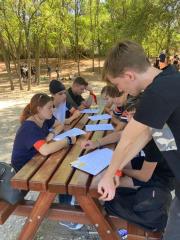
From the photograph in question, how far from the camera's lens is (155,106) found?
1440 mm

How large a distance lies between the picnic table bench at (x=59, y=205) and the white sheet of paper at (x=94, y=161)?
0.06 m

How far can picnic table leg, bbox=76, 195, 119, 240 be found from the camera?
228cm

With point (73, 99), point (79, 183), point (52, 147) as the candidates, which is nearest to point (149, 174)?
point (79, 183)

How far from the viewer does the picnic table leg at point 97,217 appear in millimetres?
2281

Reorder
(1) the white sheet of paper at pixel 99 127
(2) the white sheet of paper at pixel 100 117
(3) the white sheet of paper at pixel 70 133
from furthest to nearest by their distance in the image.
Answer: (2) the white sheet of paper at pixel 100 117, (1) the white sheet of paper at pixel 99 127, (3) the white sheet of paper at pixel 70 133

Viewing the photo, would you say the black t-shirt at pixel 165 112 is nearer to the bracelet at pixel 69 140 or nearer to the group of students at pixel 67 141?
the group of students at pixel 67 141

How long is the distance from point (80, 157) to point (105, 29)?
25.3 meters

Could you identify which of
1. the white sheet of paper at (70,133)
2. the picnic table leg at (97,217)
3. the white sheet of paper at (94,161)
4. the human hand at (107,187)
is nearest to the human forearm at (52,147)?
the white sheet of paper at (70,133)

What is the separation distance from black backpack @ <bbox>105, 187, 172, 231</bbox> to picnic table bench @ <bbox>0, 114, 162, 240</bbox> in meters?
0.10

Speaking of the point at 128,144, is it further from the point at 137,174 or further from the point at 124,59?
the point at 137,174

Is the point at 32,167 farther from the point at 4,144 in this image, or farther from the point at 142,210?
the point at 4,144

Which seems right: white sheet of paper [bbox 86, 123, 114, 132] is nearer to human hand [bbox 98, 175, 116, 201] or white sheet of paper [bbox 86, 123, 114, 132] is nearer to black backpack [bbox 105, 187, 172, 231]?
black backpack [bbox 105, 187, 172, 231]

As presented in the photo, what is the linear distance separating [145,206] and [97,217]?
0.38 metres

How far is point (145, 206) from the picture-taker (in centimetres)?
219
